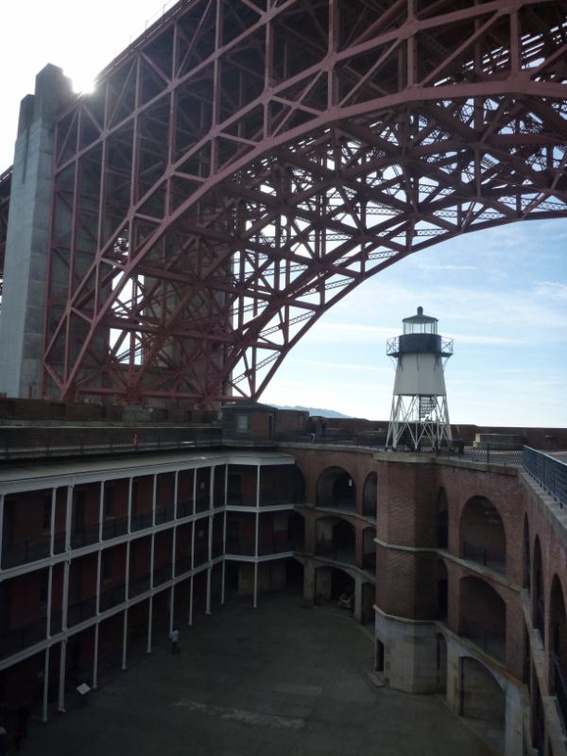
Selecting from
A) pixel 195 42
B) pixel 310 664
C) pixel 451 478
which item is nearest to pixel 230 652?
pixel 310 664

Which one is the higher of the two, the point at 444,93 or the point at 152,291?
the point at 444,93

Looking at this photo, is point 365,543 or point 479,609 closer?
point 479,609

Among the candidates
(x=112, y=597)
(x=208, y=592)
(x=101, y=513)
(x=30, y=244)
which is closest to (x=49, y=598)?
(x=101, y=513)

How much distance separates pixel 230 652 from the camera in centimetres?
2445

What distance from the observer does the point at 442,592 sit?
25734 mm

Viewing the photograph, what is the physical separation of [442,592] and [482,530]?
5.06 meters

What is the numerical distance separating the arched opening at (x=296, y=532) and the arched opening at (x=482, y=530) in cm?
1310

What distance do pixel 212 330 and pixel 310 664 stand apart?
81.7 ft

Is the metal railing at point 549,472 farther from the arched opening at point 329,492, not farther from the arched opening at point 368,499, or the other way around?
the arched opening at point 329,492

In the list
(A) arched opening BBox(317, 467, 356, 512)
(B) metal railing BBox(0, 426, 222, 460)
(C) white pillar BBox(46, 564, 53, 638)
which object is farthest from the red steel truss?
(C) white pillar BBox(46, 564, 53, 638)

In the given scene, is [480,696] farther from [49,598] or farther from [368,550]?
[49,598]

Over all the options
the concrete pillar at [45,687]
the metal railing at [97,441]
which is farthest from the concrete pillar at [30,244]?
the concrete pillar at [45,687]

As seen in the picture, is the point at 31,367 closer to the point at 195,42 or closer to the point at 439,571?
the point at 195,42

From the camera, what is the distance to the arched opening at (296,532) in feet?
111
